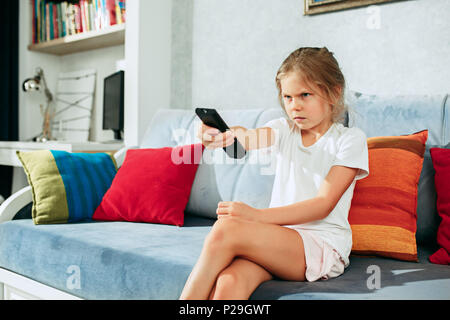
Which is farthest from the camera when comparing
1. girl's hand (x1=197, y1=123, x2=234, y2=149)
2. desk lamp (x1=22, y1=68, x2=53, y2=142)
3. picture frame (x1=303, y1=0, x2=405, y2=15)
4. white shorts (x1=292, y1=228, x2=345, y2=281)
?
desk lamp (x1=22, y1=68, x2=53, y2=142)

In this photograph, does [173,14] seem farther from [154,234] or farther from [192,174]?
[154,234]

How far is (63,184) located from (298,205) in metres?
0.98

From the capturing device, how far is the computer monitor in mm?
2496

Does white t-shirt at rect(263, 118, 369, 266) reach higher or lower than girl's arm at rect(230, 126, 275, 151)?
lower

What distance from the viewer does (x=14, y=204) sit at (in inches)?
66.1

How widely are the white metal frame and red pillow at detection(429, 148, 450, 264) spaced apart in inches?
41.4

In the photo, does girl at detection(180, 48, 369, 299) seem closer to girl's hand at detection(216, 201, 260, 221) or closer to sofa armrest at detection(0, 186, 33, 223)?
girl's hand at detection(216, 201, 260, 221)

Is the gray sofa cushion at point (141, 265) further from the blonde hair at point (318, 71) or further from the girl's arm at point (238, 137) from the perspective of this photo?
the blonde hair at point (318, 71)

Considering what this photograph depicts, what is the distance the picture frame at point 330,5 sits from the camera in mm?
1779

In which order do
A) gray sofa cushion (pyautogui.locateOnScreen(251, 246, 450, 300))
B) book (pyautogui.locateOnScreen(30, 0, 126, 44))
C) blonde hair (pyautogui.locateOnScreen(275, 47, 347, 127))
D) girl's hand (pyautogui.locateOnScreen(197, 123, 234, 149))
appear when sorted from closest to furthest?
gray sofa cushion (pyautogui.locateOnScreen(251, 246, 450, 300)) < blonde hair (pyautogui.locateOnScreen(275, 47, 347, 127)) < girl's hand (pyautogui.locateOnScreen(197, 123, 234, 149)) < book (pyautogui.locateOnScreen(30, 0, 126, 44))

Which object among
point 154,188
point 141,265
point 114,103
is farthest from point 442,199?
point 114,103

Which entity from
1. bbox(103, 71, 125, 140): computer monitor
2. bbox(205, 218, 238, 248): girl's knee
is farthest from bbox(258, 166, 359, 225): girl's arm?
bbox(103, 71, 125, 140): computer monitor

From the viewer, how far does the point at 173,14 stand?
256cm

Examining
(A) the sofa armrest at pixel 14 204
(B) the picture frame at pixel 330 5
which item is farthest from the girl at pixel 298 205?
(A) the sofa armrest at pixel 14 204
